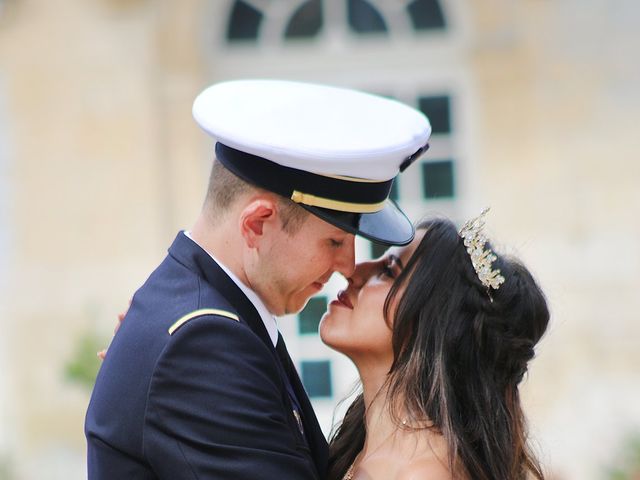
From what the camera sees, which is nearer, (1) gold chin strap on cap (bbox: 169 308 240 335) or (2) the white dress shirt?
(1) gold chin strap on cap (bbox: 169 308 240 335)

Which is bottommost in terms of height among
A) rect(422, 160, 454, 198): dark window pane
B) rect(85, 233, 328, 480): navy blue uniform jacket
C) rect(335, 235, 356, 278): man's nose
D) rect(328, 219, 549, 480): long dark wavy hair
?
rect(422, 160, 454, 198): dark window pane

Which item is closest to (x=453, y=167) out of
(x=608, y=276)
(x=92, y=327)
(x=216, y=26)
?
(x=608, y=276)

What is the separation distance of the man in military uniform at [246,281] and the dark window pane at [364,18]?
4.59 meters

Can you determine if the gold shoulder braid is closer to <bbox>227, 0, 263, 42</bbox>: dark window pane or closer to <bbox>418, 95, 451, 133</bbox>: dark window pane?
<bbox>418, 95, 451, 133</bbox>: dark window pane

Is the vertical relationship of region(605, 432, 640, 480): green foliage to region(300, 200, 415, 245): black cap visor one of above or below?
below

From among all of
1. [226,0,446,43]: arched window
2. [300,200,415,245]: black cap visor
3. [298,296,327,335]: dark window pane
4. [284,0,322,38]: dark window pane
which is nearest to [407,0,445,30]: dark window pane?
[226,0,446,43]: arched window

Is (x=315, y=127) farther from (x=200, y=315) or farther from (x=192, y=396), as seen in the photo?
(x=192, y=396)

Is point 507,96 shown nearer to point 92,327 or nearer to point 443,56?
point 443,56

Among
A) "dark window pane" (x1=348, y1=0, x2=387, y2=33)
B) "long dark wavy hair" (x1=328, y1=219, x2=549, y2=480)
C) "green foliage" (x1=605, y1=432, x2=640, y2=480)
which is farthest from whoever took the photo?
"dark window pane" (x1=348, y1=0, x2=387, y2=33)

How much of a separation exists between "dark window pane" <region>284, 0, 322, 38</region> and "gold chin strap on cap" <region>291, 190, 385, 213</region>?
186 inches

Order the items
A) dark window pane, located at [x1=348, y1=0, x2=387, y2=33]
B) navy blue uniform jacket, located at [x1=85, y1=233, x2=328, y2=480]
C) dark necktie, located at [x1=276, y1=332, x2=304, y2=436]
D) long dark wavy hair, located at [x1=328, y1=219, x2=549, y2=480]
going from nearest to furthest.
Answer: navy blue uniform jacket, located at [x1=85, y1=233, x2=328, y2=480], dark necktie, located at [x1=276, y1=332, x2=304, y2=436], long dark wavy hair, located at [x1=328, y1=219, x2=549, y2=480], dark window pane, located at [x1=348, y1=0, x2=387, y2=33]

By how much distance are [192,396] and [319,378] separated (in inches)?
200

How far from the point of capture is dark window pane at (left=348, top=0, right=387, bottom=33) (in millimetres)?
7273

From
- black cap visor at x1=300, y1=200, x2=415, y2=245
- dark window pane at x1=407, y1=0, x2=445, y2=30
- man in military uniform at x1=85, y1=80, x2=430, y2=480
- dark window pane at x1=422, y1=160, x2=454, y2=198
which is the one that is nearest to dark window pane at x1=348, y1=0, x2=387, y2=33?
dark window pane at x1=407, y1=0, x2=445, y2=30
